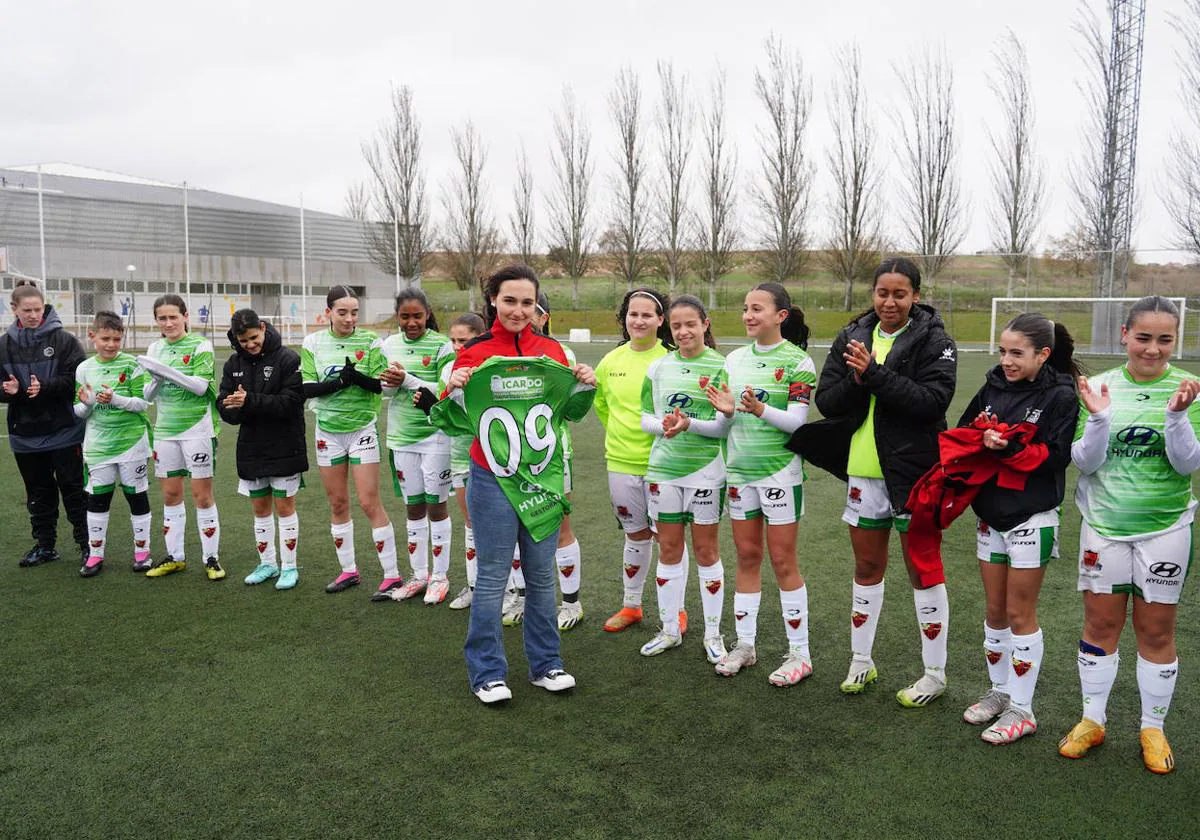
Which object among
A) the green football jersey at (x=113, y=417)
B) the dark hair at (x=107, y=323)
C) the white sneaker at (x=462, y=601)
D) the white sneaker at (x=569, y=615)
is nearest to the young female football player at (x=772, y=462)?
the white sneaker at (x=569, y=615)

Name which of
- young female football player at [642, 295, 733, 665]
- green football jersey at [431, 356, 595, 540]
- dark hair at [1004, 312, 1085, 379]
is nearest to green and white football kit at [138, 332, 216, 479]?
green football jersey at [431, 356, 595, 540]

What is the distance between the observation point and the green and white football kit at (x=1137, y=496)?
332 centimetres

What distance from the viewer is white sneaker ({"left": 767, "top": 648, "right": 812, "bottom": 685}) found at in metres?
4.20

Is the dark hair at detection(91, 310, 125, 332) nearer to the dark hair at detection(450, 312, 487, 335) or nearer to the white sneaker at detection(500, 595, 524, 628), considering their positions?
the dark hair at detection(450, 312, 487, 335)

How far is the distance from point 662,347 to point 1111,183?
31516mm

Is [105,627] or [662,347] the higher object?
[662,347]

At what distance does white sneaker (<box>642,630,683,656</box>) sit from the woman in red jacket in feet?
1.98

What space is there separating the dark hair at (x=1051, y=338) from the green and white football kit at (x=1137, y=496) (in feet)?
0.68

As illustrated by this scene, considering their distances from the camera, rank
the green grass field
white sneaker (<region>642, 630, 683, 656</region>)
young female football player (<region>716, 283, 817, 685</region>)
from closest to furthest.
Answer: the green grass field, young female football player (<region>716, 283, 817, 685</region>), white sneaker (<region>642, 630, 683, 656</region>)

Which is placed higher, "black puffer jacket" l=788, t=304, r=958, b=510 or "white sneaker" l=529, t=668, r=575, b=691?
"black puffer jacket" l=788, t=304, r=958, b=510

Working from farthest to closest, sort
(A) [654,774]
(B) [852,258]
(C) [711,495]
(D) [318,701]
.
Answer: (B) [852,258]
(C) [711,495]
(D) [318,701]
(A) [654,774]

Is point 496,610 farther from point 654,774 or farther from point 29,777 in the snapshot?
point 29,777

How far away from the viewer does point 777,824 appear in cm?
301

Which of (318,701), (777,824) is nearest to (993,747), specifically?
(777,824)
